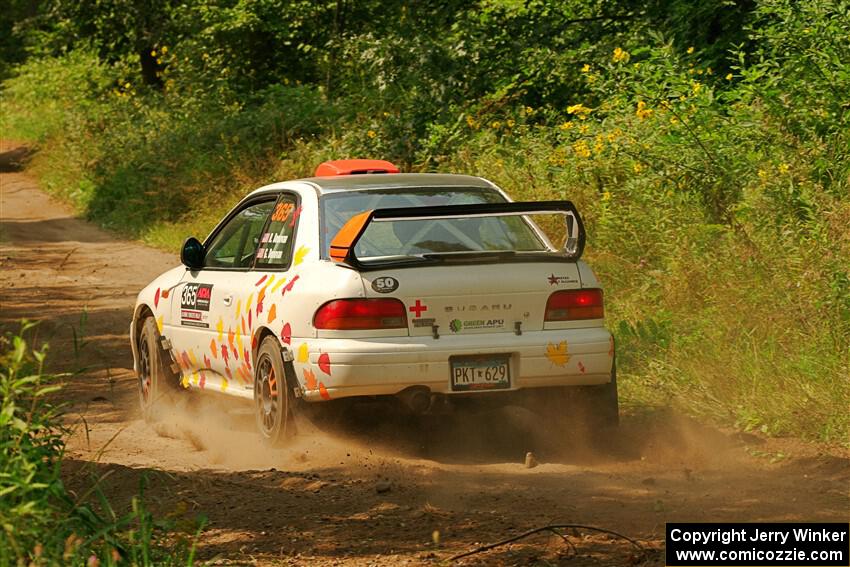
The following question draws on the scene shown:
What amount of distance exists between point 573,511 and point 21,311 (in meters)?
9.50

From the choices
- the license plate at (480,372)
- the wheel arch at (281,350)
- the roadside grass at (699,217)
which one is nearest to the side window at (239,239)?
the wheel arch at (281,350)

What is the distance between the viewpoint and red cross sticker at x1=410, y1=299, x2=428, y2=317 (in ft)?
24.1

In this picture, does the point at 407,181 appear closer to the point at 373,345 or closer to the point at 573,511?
A: the point at 373,345

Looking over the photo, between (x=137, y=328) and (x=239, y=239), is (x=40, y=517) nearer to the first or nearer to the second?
(x=239, y=239)

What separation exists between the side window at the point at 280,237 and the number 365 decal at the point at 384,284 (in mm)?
854

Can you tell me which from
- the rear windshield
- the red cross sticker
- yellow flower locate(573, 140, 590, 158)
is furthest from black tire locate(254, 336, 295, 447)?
yellow flower locate(573, 140, 590, 158)

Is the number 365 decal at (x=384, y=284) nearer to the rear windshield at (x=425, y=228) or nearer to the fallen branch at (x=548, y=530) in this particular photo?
the rear windshield at (x=425, y=228)

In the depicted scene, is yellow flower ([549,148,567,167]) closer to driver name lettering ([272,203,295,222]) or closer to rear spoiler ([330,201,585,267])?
driver name lettering ([272,203,295,222])

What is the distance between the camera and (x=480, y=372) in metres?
7.41

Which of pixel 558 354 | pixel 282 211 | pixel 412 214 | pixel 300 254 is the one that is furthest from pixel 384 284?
pixel 282 211

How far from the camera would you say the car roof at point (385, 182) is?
27.3 feet

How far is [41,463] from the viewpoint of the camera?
4.85 meters

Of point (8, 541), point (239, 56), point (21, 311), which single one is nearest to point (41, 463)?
point (8, 541)

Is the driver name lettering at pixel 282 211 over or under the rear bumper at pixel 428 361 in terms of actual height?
over
